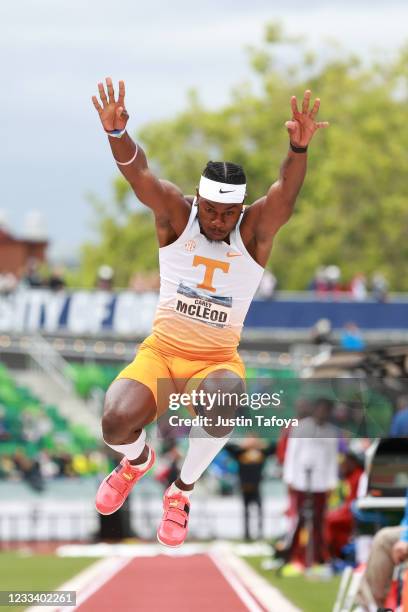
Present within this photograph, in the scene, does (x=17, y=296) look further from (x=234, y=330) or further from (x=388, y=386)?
(x=234, y=330)

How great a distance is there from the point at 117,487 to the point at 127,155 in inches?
80.1

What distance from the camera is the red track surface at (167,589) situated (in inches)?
471

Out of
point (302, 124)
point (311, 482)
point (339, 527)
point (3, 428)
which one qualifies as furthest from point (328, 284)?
point (302, 124)

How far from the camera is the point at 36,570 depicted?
17.0 m

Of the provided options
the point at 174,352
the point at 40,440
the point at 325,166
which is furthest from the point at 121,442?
the point at 325,166

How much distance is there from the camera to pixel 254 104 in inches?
2286

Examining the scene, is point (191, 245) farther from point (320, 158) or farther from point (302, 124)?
point (320, 158)

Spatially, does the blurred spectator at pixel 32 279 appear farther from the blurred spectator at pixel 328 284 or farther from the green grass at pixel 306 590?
the green grass at pixel 306 590

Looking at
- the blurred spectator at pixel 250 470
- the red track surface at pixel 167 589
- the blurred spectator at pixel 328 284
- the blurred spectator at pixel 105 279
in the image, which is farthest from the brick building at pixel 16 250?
the red track surface at pixel 167 589

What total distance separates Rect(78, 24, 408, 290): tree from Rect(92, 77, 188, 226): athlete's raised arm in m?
40.9

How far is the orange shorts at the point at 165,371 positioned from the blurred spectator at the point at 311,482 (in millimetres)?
7967

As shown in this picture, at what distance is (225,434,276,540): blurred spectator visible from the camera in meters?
20.7

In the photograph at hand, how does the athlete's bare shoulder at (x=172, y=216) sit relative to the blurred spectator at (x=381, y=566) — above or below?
above

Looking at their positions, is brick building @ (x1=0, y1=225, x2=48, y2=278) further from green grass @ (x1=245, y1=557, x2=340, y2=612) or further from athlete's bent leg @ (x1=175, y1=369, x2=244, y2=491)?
athlete's bent leg @ (x1=175, y1=369, x2=244, y2=491)
